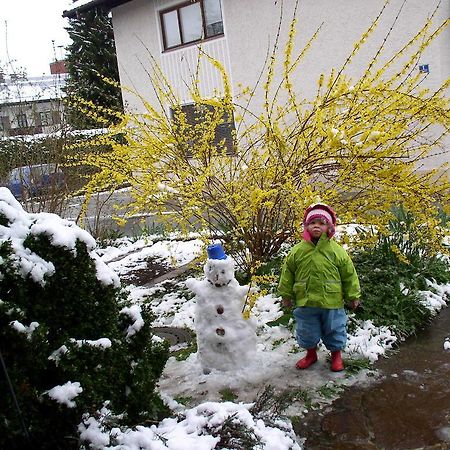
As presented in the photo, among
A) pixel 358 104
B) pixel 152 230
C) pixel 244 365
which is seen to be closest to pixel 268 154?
pixel 358 104

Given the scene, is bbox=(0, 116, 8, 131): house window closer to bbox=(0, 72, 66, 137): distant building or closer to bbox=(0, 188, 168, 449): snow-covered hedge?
bbox=(0, 72, 66, 137): distant building

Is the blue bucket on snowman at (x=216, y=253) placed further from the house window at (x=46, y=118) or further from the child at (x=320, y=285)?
the house window at (x=46, y=118)

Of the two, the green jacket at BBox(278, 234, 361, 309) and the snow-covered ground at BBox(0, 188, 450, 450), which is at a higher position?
the green jacket at BBox(278, 234, 361, 309)

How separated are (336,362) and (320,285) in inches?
22.3

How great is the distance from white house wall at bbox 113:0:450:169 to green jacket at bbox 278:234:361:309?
22.6ft

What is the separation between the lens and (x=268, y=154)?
470 centimetres

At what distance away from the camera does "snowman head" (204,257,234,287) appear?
3.53 m

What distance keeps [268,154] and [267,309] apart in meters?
1.43

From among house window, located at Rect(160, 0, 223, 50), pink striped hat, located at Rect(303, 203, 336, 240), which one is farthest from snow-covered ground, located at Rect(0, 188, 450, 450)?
house window, located at Rect(160, 0, 223, 50)

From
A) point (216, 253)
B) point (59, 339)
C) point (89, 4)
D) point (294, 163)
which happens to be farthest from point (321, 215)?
point (89, 4)

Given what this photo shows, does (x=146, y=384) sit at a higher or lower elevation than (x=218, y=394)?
higher

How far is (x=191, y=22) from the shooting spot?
44.3 feet

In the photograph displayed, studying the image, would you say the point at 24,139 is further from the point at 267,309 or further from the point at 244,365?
the point at 244,365

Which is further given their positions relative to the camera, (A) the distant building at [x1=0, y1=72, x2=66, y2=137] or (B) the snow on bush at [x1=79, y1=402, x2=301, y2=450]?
(A) the distant building at [x1=0, y1=72, x2=66, y2=137]
